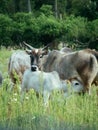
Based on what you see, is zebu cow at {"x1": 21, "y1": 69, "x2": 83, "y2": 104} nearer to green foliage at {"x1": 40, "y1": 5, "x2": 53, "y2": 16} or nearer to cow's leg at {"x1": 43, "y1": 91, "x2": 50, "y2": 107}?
cow's leg at {"x1": 43, "y1": 91, "x2": 50, "y2": 107}

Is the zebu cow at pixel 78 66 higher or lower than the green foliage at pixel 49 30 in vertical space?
higher

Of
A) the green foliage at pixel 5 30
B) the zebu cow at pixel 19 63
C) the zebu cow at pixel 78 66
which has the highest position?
the zebu cow at pixel 78 66

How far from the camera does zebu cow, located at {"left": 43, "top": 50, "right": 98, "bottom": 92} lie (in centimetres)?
1259

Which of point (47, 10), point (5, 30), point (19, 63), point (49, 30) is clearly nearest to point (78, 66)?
point (19, 63)

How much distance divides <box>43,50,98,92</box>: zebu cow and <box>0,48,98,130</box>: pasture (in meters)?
1.66

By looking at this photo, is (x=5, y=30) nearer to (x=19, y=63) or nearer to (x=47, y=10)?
(x=47, y=10)

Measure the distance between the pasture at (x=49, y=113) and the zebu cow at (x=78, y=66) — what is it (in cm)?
166

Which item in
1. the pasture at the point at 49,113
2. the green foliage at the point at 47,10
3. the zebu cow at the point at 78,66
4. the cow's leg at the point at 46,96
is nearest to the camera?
the pasture at the point at 49,113

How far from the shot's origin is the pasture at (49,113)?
970 centimetres

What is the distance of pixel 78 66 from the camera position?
12773 mm

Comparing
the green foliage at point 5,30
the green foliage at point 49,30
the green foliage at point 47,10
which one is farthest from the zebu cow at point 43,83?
the green foliage at point 47,10

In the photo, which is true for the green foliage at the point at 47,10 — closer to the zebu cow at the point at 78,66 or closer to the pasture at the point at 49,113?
→ the zebu cow at the point at 78,66

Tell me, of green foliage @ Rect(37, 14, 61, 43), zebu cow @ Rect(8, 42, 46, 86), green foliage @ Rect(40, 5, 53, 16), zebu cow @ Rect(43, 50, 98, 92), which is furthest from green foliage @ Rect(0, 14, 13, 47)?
zebu cow @ Rect(43, 50, 98, 92)

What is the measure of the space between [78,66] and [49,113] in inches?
106
